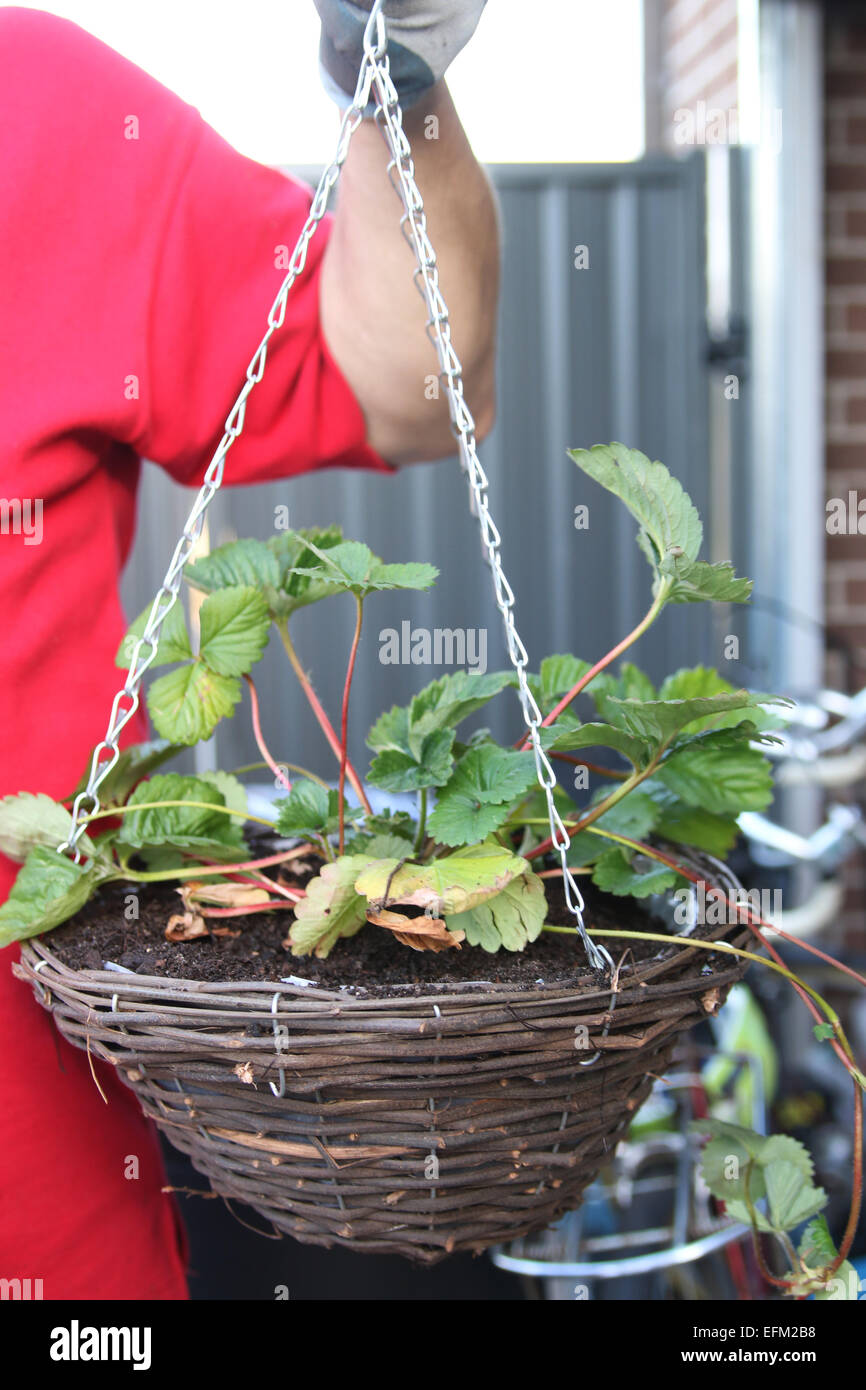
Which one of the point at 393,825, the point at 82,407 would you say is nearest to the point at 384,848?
the point at 393,825

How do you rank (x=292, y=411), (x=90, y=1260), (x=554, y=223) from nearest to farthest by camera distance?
(x=90, y=1260) → (x=292, y=411) → (x=554, y=223)

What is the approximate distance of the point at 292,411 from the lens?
2.70 feet

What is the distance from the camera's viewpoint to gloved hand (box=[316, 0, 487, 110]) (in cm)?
60

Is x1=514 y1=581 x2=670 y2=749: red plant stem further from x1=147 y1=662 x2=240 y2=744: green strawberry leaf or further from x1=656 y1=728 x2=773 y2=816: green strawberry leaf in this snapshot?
x1=147 y1=662 x2=240 y2=744: green strawberry leaf

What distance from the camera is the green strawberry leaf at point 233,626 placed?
62cm

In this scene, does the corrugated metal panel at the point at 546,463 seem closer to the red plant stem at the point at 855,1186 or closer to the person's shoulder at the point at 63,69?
the person's shoulder at the point at 63,69

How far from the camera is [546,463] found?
236 cm

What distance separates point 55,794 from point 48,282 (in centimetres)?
34

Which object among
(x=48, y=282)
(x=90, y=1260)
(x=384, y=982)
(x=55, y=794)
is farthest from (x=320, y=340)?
(x=90, y=1260)

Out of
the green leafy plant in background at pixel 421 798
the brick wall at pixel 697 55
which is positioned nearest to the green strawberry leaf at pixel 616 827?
the green leafy plant in background at pixel 421 798

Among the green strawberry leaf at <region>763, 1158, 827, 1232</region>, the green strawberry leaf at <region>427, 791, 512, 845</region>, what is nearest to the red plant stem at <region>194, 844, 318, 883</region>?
the green strawberry leaf at <region>427, 791, 512, 845</region>

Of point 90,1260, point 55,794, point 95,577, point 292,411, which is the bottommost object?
point 90,1260

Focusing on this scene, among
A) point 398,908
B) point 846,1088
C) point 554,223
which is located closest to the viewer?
point 398,908
